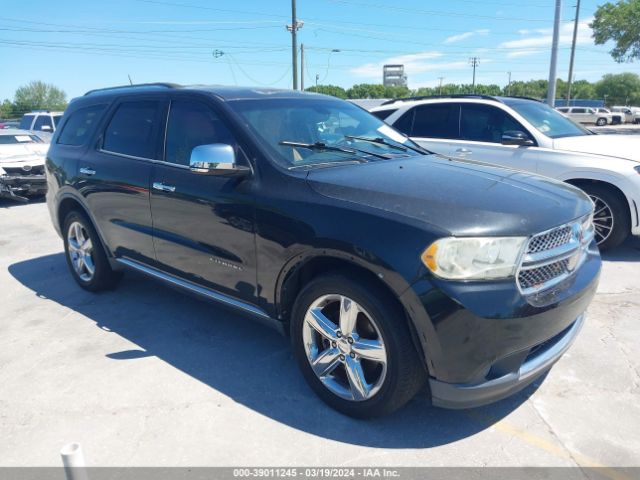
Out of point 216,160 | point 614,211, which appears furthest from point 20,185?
point 614,211

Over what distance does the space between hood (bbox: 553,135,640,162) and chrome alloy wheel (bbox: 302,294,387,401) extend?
450 cm

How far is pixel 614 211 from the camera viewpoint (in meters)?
5.74

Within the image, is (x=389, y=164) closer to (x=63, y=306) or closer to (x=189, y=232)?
(x=189, y=232)

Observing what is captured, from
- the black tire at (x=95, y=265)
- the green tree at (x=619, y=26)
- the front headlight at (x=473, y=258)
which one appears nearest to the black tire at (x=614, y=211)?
the front headlight at (x=473, y=258)

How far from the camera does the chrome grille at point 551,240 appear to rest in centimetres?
258

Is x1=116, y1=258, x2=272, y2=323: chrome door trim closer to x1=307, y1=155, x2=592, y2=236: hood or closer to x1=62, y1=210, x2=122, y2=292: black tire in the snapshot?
x1=62, y1=210, x2=122, y2=292: black tire

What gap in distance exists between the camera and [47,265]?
618 centimetres

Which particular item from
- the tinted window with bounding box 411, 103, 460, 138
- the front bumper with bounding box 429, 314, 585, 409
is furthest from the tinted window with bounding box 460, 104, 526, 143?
the front bumper with bounding box 429, 314, 585, 409

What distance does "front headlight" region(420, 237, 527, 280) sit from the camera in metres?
2.43

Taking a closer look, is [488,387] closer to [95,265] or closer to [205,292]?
[205,292]

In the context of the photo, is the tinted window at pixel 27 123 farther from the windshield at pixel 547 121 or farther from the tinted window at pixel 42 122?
the windshield at pixel 547 121

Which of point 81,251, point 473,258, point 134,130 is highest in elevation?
point 134,130

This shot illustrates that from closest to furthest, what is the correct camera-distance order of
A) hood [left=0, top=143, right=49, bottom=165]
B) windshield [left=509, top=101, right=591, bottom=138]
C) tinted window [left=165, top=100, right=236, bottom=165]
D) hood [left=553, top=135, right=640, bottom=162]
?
tinted window [left=165, top=100, right=236, bottom=165] → hood [left=553, top=135, right=640, bottom=162] → windshield [left=509, top=101, right=591, bottom=138] → hood [left=0, top=143, right=49, bottom=165]

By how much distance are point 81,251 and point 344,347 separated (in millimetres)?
3321
